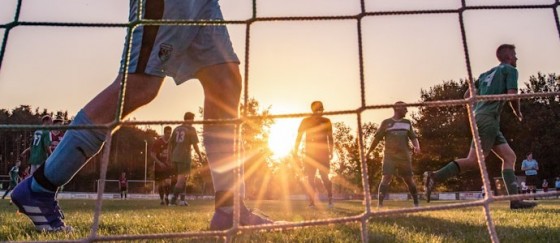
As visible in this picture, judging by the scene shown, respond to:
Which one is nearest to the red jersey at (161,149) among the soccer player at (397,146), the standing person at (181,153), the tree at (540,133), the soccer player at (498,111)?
the standing person at (181,153)

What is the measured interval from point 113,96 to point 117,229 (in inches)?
54.9

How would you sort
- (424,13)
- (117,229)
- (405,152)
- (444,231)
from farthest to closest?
(405,152) < (117,229) < (444,231) < (424,13)

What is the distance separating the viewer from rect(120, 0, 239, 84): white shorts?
2.24 m

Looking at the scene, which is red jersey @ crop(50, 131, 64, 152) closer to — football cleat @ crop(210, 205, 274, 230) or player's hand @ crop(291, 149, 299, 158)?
player's hand @ crop(291, 149, 299, 158)

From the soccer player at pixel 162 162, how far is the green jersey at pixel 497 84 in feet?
17.0

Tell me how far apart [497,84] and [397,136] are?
1838 millimetres

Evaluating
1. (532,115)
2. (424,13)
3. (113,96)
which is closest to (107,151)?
(113,96)

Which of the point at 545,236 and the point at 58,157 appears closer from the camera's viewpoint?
the point at 58,157

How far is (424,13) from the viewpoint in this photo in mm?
2422

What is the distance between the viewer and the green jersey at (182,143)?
8.34 meters

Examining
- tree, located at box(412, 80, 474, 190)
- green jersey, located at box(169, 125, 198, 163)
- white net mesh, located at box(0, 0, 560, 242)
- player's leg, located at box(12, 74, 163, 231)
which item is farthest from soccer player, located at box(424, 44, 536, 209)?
tree, located at box(412, 80, 474, 190)

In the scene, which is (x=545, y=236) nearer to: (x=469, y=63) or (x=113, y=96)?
(x=469, y=63)

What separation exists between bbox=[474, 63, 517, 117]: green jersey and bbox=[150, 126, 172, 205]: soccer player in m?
5.18

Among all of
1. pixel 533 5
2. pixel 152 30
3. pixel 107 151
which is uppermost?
pixel 533 5
